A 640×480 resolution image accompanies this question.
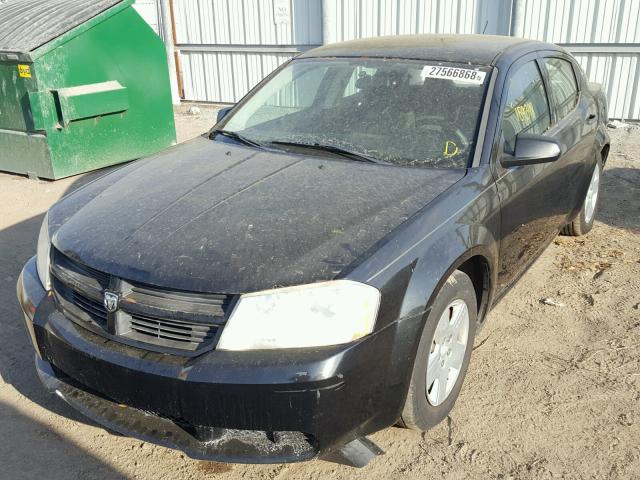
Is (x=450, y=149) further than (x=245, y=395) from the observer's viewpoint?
Yes

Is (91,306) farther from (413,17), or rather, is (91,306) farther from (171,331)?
(413,17)

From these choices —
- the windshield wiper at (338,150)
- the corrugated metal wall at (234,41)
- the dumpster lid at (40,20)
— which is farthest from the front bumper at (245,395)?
the corrugated metal wall at (234,41)

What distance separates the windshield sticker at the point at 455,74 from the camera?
128 inches

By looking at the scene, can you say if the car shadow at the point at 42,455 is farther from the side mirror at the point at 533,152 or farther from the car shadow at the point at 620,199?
the car shadow at the point at 620,199

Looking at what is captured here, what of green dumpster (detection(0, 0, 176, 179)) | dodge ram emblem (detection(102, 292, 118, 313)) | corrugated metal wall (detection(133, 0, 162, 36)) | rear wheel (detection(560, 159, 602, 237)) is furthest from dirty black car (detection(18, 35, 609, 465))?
corrugated metal wall (detection(133, 0, 162, 36))

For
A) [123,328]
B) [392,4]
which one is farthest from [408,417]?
[392,4]

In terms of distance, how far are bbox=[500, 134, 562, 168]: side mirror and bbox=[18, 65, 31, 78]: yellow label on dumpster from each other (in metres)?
5.07

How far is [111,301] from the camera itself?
7.63 ft

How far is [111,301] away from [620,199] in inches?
200

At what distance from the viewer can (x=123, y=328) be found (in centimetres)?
233

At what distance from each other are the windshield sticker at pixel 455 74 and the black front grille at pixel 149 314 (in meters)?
1.85

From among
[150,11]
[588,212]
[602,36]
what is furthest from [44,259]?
[150,11]

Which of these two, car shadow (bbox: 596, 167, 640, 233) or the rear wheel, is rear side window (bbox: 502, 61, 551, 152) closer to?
the rear wheel

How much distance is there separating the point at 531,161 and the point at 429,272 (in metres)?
0.99
